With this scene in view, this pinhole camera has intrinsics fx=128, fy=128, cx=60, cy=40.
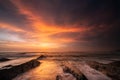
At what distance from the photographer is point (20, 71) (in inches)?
465

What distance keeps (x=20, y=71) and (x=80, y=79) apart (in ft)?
20.4

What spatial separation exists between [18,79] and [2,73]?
1.19 m

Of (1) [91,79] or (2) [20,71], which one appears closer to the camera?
(1) [91,79]

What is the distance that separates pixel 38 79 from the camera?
9383 millimetres

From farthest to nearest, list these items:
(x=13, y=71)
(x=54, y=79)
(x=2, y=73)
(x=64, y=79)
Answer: (x=13, y=71), (x=54, y=79), (x=2, y=73), (x=64, y=79)

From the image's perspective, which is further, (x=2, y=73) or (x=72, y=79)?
(x=2, y=73)

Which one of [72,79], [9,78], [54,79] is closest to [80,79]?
Answer: [72,79]

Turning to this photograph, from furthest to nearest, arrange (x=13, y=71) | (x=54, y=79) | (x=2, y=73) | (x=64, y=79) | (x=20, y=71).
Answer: (x=20, y=71) → (x=13, y=71) → (x=54, y=79) → (x=2, y=73) → (x=64, y=79)

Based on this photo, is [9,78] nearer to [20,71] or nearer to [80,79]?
[20,71]

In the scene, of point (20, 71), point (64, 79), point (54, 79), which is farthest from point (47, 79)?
point (20, 71)

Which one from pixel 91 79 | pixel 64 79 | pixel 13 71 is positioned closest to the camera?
pixel 91 79

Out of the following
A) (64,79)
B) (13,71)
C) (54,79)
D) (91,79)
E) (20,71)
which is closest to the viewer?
(91,79)

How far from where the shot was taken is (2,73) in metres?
8.92

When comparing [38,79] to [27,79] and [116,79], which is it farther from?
[116,79]
